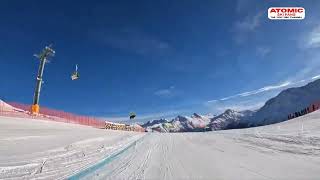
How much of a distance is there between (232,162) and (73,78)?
42.1 metres

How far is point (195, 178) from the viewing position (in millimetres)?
7352

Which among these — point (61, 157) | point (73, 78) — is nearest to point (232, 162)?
point (61, 157)

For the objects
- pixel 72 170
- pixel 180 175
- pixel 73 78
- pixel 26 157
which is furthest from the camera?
pixel 73 78

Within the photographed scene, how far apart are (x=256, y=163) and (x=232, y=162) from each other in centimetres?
81

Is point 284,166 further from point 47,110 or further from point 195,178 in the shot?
point 47,110

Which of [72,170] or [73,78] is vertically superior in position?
[73,78]

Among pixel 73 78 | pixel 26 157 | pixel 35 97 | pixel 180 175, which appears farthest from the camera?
pixel 35 97

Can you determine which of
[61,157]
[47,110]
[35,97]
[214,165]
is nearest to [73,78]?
[47,110]

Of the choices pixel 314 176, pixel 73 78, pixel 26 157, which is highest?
pixel 73 78

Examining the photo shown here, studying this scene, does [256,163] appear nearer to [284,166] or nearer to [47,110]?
[284,166]

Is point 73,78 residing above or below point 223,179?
above

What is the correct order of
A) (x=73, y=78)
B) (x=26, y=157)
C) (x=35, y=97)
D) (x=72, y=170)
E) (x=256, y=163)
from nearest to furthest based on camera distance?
(x=72, y=170) → (x=256, y=163) → (x=26, y=157) → (x=73, y=78) → (x=35, y=97)

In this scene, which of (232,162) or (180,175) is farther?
(232,162)

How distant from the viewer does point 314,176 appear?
23.4 ft
